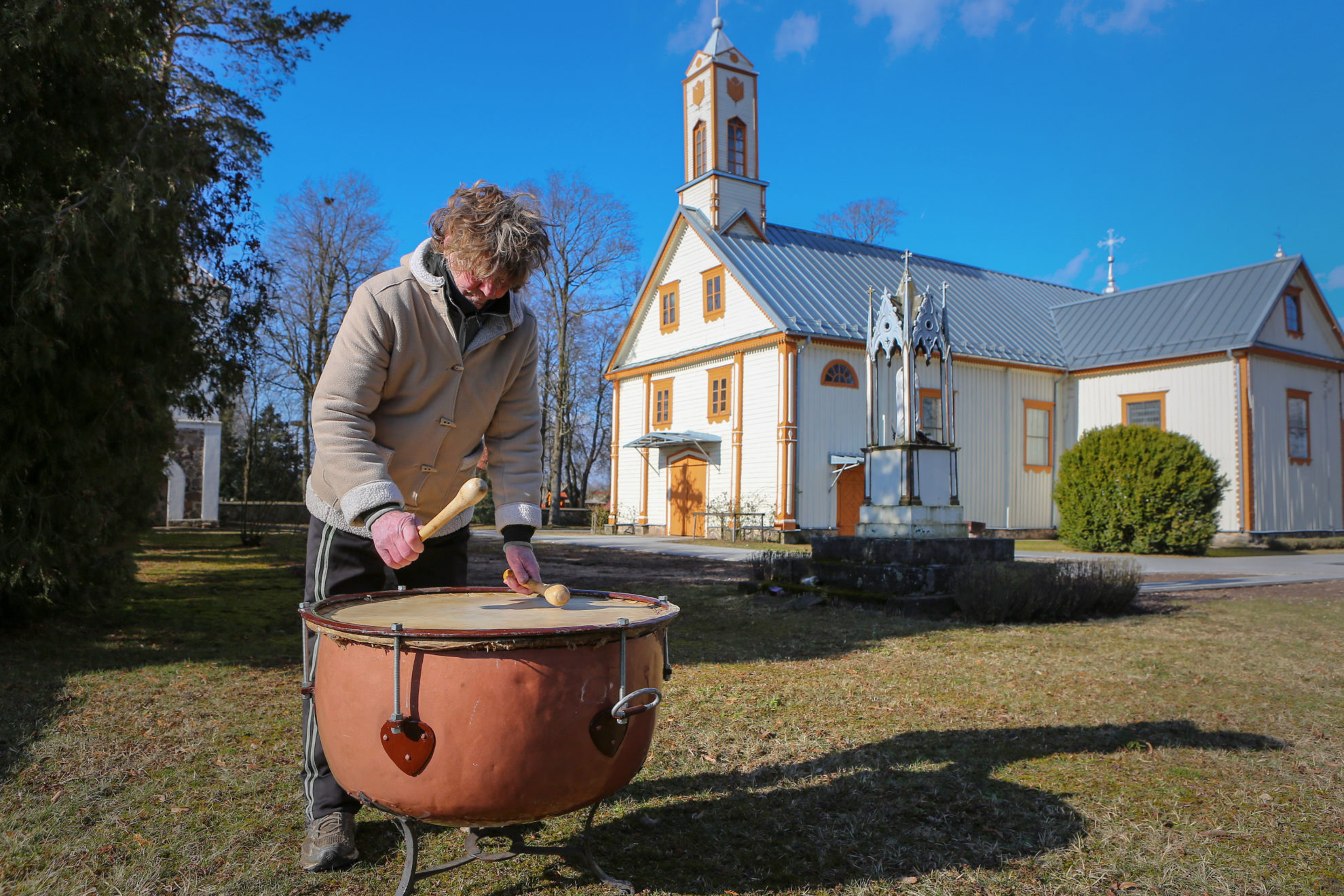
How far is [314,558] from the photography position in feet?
8.89

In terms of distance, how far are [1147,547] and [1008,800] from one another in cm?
1483

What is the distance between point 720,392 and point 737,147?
6398 mm

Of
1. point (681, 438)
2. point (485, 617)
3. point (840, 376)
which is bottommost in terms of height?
point (485, 617)

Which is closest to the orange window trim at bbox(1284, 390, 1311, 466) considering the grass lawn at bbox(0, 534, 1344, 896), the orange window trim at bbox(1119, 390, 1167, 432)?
the orange window trim at bbox(1119, 390, 1167, 432)

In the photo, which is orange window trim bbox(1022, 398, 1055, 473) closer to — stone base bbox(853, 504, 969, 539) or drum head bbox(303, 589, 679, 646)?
stone base bbox(853, 504, 969, 539)

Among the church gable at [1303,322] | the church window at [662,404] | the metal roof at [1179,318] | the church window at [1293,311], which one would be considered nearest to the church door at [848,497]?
the church window at [662,404]

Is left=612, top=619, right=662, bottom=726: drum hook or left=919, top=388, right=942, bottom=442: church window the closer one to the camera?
left=612, top=619, right=662, bottom=726: drum hook

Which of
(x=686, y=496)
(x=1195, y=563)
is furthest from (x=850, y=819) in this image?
(x=686, y=496)

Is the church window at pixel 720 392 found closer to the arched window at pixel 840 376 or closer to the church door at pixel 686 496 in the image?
the church door at pixel 686 496

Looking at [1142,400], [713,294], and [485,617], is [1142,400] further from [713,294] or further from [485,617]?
[485,617]

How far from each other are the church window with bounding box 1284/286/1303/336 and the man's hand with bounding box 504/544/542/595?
74.9 feet

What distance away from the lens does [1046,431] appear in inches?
853

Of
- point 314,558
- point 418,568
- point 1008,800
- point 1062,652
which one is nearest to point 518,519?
point 418,568

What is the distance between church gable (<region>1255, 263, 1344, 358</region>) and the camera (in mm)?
19453
